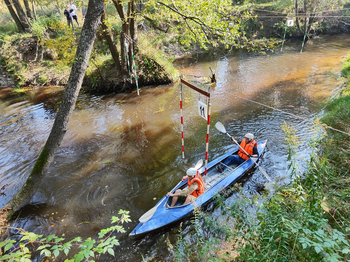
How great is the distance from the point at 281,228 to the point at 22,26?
18.1 meters

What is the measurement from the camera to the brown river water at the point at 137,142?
4.71 m

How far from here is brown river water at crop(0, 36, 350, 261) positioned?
15.5 feet

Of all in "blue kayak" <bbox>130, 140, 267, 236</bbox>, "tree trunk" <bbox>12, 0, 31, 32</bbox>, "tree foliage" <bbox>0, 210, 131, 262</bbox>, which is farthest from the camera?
"tree trunk" <bbox>12, 0, 31, 32</bbox>

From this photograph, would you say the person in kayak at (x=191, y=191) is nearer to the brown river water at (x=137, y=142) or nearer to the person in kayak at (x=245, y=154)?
the brown river water at (x=137, y=142)

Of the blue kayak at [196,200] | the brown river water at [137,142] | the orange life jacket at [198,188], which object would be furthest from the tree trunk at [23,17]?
the orange life jacket at [198,188]

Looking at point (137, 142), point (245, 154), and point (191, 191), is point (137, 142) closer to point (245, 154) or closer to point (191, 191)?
point (191, 191)

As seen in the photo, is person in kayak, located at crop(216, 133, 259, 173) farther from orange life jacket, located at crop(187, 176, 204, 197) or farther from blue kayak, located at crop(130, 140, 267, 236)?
orange life jacket, located at crop(187, 176, 204, 197)

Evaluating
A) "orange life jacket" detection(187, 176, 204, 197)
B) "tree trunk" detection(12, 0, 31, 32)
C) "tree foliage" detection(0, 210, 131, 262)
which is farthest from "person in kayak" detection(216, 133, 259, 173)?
"tree trunk" detection(12, 0, 31, 32)

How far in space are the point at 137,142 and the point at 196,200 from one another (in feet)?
11.9

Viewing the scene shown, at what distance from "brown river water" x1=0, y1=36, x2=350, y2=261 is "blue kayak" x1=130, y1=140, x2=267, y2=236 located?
264mm

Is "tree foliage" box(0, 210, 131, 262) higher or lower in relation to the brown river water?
higher

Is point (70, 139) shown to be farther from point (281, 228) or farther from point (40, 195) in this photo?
point (281, 228)

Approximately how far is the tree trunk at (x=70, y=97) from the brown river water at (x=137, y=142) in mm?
663

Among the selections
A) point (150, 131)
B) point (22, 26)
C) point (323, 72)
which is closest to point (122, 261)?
point (150, 131)
